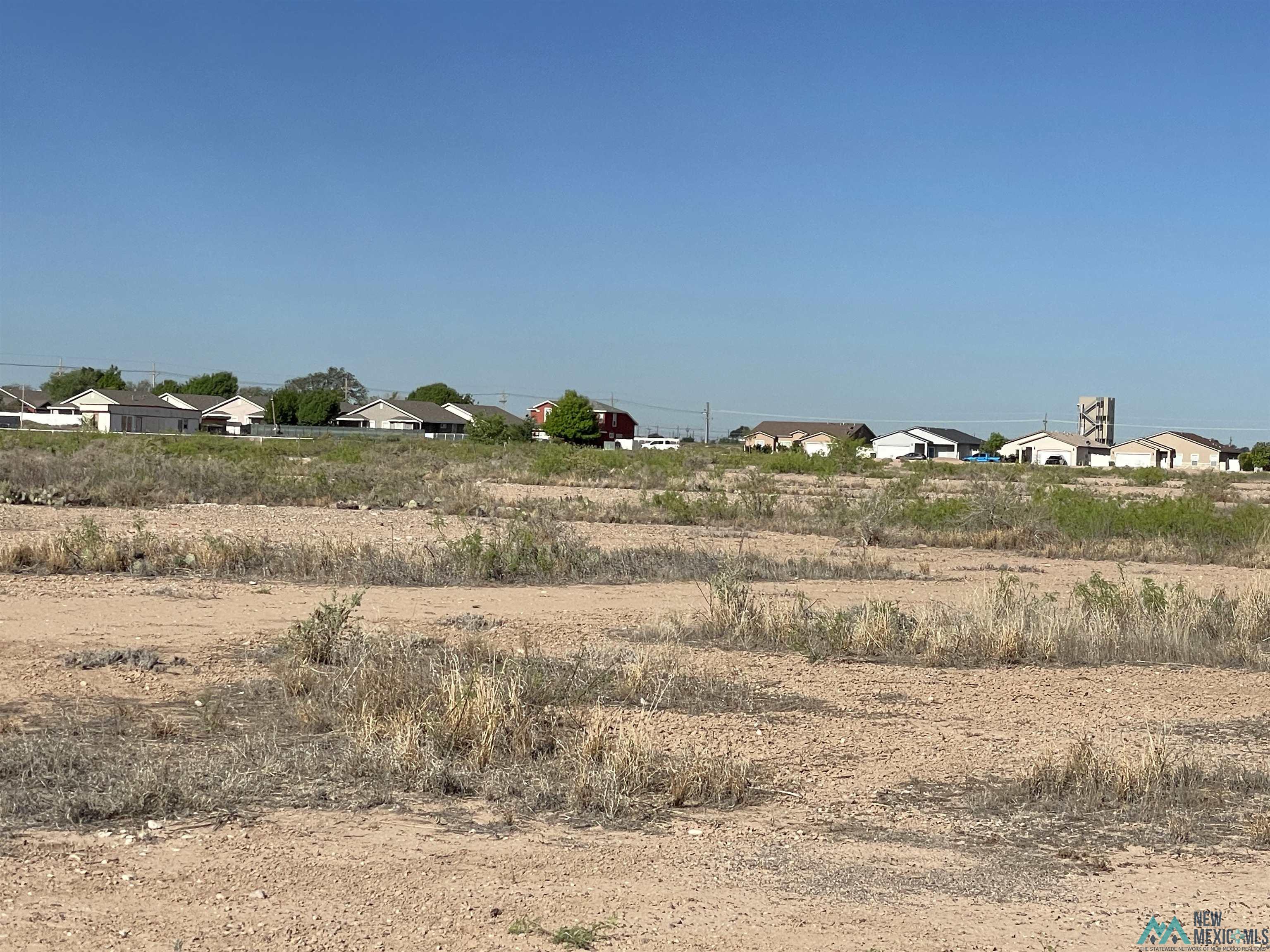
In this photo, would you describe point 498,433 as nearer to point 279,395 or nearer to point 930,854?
point 279,395

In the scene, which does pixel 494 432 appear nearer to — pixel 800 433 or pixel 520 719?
pixel 800 433

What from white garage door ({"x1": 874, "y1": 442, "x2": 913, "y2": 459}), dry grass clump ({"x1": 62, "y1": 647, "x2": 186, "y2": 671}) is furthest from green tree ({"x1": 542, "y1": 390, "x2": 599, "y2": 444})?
dry grass clump ({"x1": 62, "y1": 647, "x2": 186, "y2": 671})

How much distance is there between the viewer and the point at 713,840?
6570 mm

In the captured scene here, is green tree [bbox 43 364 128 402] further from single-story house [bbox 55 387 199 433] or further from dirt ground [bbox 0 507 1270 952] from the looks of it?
dirt ground [bbox 0 507 1270 952]

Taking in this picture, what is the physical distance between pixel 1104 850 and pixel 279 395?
120 m

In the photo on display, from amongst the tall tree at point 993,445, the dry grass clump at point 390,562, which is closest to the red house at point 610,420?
the tall tree at point 993,445

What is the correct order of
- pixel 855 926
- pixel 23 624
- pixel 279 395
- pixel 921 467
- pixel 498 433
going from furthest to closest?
pixel 279 395
pixel 498 433
pixel 921 467
pixel 23 624
pixel 855 926

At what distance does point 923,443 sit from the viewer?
4998 inches

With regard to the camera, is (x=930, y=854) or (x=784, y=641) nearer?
(x=930, y=854)

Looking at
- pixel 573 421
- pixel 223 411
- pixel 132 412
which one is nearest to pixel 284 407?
pixel 223 411

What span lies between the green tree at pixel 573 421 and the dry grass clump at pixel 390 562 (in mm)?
85108

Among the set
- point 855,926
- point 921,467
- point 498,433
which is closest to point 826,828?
point 855,926

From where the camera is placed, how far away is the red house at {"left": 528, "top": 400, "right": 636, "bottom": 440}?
128 metres

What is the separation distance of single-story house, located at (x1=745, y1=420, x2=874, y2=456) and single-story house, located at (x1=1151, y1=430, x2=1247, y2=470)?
30494 millimetres
